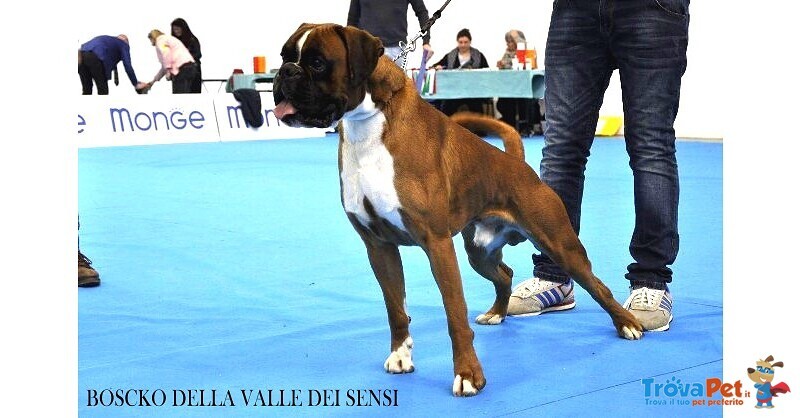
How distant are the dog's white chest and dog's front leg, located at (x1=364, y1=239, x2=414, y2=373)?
0.61 ft

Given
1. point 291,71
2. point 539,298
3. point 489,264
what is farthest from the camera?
point 539,298

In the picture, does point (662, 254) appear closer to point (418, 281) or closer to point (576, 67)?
point (576, 67)

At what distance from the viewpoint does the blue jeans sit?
9.96 feet

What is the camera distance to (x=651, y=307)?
3.04 m

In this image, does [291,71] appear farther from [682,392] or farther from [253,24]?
[253,24]

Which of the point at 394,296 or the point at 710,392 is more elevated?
the point at 394,296

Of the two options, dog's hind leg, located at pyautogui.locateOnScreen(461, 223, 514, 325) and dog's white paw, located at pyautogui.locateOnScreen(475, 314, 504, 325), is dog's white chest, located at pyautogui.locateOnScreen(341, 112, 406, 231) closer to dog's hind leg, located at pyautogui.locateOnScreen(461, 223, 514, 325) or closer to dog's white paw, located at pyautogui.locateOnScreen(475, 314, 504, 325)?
dog's hind leg, located at pyautogui.locateOnScreen(461, 223, 514, 325)

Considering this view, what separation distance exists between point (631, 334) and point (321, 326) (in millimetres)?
1022

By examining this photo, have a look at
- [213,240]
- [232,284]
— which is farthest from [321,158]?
[232,284]

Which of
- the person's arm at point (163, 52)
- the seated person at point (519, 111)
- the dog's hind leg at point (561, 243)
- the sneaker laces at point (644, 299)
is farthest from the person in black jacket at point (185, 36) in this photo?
the dog's hind leg at point (561, 243)

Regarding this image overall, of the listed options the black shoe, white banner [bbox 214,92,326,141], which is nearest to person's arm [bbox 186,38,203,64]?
white banner [bbox 214,92,326,141]

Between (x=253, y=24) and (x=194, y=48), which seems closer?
(x=194, y=48)

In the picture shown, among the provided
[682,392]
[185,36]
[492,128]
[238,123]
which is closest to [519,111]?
[238,123]

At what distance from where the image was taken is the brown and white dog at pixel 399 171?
2230mm
